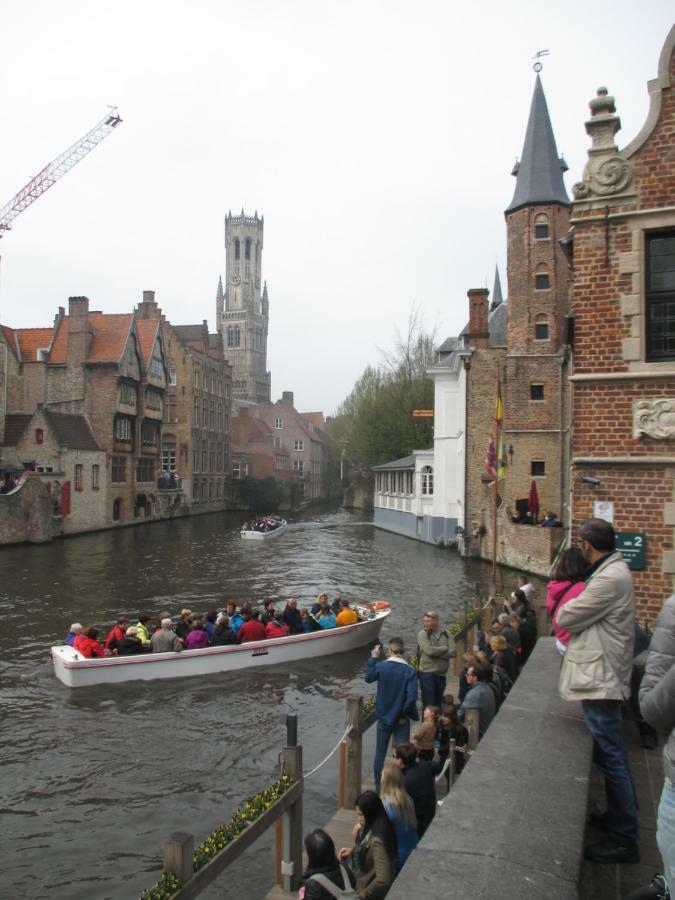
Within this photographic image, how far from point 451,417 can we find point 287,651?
943 inches

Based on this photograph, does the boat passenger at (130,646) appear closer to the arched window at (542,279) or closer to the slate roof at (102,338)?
the arched window at (542,279)

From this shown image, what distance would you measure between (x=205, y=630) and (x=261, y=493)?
55514 millimetres

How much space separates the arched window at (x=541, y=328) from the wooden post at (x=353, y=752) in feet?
84.4

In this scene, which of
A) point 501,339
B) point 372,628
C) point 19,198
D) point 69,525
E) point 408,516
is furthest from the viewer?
point 19,198

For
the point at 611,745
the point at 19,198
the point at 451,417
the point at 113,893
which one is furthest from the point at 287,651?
the point at 19,198

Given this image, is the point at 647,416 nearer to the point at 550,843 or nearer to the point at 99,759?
the point at 550,843

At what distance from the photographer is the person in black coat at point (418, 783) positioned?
591 centimetres

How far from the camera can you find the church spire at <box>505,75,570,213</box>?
31.4 meters

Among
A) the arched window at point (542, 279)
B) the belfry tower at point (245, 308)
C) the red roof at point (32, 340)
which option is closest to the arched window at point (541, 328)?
the arched window at point (542, 279)

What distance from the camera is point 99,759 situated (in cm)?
1057

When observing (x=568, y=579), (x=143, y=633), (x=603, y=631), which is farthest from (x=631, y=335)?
(x=143, y=633)

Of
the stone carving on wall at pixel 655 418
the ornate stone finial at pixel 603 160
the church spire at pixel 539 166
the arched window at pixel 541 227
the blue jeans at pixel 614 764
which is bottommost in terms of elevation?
the blue jeans at pixel 614 764

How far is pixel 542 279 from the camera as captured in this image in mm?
31250

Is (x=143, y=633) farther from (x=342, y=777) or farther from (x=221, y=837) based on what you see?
(x=221, y=837)
